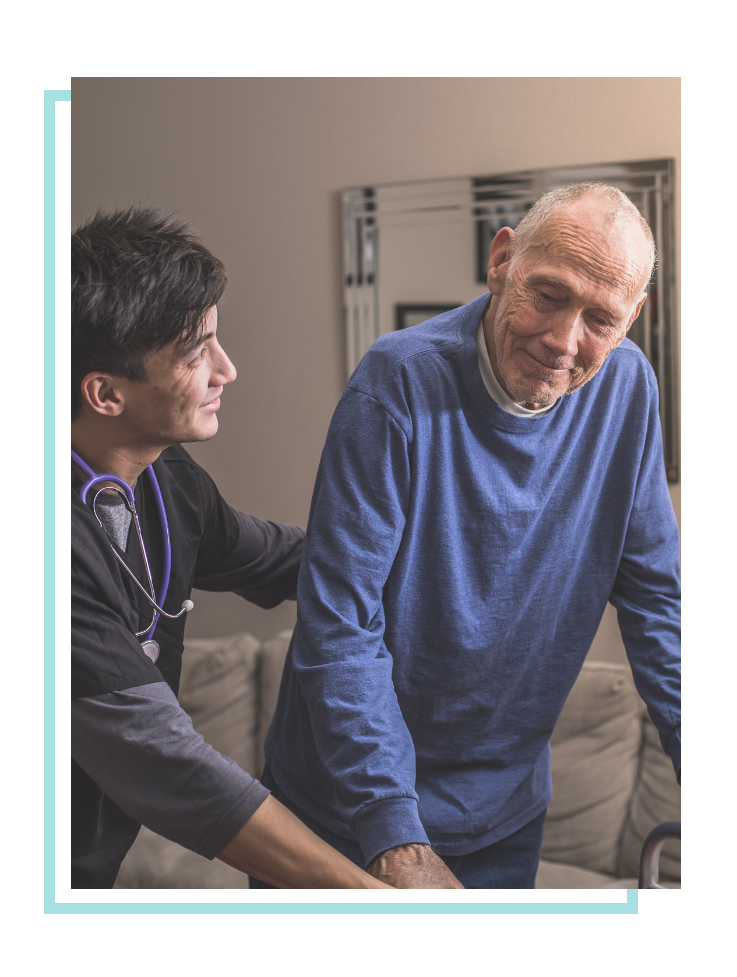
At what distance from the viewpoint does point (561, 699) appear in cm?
96

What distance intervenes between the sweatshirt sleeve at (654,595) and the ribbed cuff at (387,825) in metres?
0.33

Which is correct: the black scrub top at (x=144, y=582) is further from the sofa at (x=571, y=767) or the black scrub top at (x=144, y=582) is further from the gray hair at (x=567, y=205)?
the gray hair at (x=567, y=205)

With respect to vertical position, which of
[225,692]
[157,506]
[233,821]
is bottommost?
[233,821]

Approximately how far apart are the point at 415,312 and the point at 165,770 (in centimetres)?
57

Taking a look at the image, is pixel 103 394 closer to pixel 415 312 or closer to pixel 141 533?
pixel 141 533

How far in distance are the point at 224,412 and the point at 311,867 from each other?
51cm

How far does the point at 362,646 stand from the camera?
85 cm

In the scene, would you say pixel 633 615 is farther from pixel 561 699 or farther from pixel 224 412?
pixel 224 412

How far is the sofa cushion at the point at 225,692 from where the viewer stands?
0.92 metres

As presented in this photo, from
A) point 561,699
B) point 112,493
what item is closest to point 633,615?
point 561,699

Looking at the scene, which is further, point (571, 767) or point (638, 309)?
point (571, 767)

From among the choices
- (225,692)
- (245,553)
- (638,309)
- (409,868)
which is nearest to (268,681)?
(225,692)

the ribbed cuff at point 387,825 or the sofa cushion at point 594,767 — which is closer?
the ribbed cuff at point 387,825

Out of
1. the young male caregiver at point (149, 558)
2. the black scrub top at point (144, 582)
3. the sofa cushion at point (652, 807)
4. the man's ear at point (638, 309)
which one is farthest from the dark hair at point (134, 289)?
the sofa cushion at point (652, 807)
